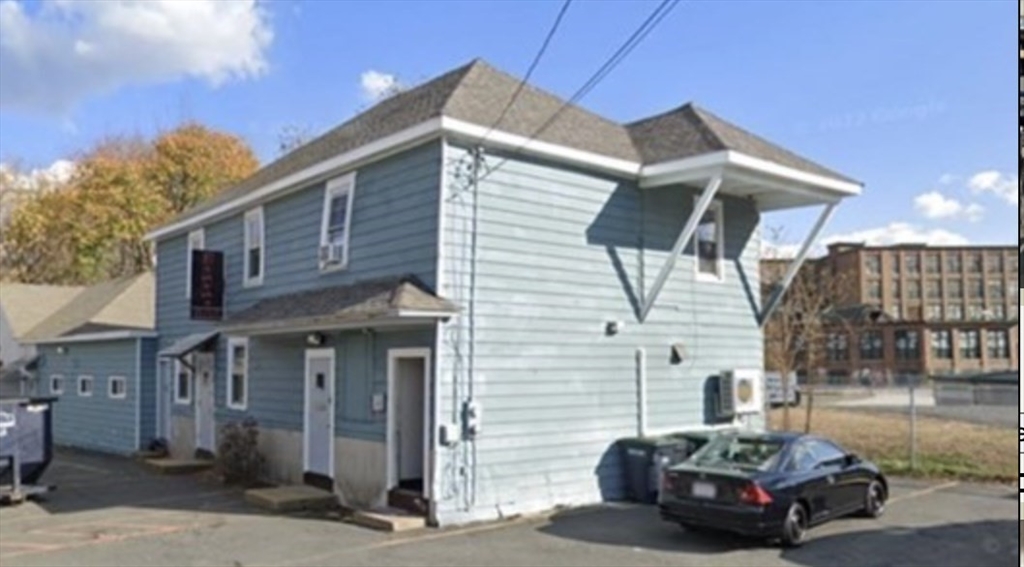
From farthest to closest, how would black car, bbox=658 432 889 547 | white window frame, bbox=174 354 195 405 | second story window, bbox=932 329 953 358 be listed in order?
second story window, bbox=932 329 953 358 → white window frame, bbox=174 354 195 405 → black car, bbox=658 432 889 547

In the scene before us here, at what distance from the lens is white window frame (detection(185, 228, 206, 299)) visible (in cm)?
1909

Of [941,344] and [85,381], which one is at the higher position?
[85,381]

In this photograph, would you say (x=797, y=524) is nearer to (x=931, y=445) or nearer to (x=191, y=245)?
(x=931, y=445)

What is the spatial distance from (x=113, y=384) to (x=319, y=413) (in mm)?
10738

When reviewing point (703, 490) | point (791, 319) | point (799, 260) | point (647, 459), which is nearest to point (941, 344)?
point (791, 319)

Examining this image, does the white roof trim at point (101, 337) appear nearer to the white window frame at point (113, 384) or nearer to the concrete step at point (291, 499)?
the white window frame at point (113, 384)

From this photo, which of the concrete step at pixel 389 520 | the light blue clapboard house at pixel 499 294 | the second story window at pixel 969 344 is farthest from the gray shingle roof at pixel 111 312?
the second story window at pixel 969 344

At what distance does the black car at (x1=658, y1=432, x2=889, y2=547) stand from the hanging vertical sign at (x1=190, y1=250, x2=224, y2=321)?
35.6ft

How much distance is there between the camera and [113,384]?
22.0m

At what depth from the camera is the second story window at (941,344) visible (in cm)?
10288

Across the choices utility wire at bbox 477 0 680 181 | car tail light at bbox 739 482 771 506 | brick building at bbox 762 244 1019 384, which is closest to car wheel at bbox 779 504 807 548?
car tail light at bbox 739 482 771 506

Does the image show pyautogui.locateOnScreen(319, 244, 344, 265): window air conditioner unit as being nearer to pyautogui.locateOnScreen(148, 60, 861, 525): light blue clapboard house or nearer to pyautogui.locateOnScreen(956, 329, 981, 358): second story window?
pyautogui.locateOnScreen(148, 60, 861, 525): light blue clapboard house

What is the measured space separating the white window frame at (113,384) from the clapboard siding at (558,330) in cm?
1338

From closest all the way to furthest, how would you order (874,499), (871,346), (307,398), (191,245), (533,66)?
(874,499), (533,66), (307,398), (191,245), (871,346)
